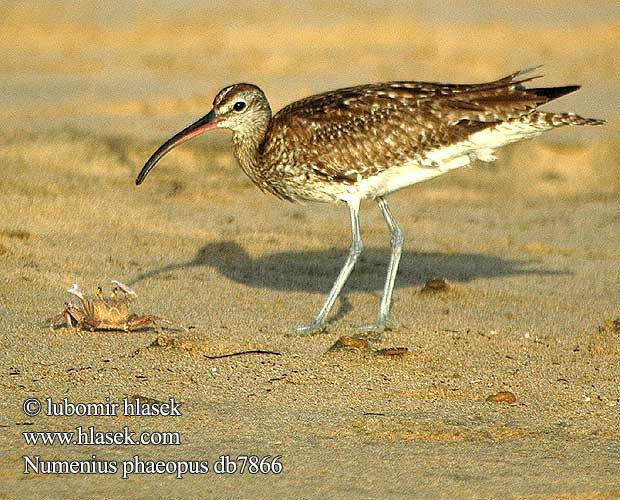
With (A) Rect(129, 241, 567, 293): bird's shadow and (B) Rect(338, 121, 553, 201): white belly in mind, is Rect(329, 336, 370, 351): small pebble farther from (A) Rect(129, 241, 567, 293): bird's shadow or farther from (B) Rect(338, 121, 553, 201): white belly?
(A) Rect(129, 241, 567, 293): bird's shadow

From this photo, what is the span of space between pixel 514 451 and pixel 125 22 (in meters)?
18.3

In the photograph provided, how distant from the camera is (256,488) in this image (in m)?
5.68

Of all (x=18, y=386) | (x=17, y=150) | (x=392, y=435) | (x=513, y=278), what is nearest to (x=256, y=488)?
(x=392, y=435)

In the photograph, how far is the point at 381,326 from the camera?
8.38m

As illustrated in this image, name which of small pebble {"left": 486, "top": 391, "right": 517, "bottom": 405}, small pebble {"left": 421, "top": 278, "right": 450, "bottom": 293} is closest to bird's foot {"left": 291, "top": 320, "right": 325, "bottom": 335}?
small pebble {"left": 421, "top": 278, "right": 450, "bottom": 293}

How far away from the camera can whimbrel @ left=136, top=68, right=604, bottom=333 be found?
8500 mm

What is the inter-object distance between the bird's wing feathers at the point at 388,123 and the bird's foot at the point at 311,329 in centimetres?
93

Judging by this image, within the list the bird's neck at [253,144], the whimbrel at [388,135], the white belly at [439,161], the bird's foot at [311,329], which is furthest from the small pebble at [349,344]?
the bird's neck at [253,144]

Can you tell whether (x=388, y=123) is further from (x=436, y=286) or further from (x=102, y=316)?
(x=102, y=316)

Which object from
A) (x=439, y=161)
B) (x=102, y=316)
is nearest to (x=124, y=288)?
(x=102, y=316)

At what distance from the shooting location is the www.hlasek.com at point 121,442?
580 cm

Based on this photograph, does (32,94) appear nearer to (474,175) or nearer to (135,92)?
(135,92)

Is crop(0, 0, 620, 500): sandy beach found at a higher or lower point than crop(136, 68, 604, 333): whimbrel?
lower

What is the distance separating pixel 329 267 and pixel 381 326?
205 centimetres
